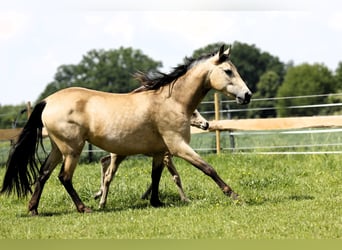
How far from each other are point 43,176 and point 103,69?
78933 millimetres

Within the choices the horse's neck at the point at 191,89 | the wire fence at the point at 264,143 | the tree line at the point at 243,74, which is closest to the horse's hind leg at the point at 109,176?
the horse's neck at the point at 191,89

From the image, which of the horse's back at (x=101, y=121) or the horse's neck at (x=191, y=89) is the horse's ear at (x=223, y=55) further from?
the horse's back at (x=101, y=121)

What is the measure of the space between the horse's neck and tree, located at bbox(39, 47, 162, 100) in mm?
75849

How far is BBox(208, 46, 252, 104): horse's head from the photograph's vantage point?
7.87m

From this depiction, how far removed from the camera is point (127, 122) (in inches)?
311

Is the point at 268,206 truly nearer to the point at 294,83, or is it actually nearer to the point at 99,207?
the point at 99,207

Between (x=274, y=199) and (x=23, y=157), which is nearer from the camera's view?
(x=274, y=199)

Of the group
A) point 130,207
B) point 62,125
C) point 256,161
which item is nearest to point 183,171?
point 256,161

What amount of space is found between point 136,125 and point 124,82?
76.5 metres

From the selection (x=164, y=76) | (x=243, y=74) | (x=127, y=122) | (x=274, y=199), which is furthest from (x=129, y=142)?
(x=243, y=74)

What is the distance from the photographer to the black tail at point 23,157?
814 cm

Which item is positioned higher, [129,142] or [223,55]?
[223,55]

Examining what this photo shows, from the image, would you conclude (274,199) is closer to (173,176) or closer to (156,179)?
(173,176)

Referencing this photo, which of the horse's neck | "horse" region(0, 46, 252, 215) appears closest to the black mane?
"horse" region(0, 46, 252, 215)
